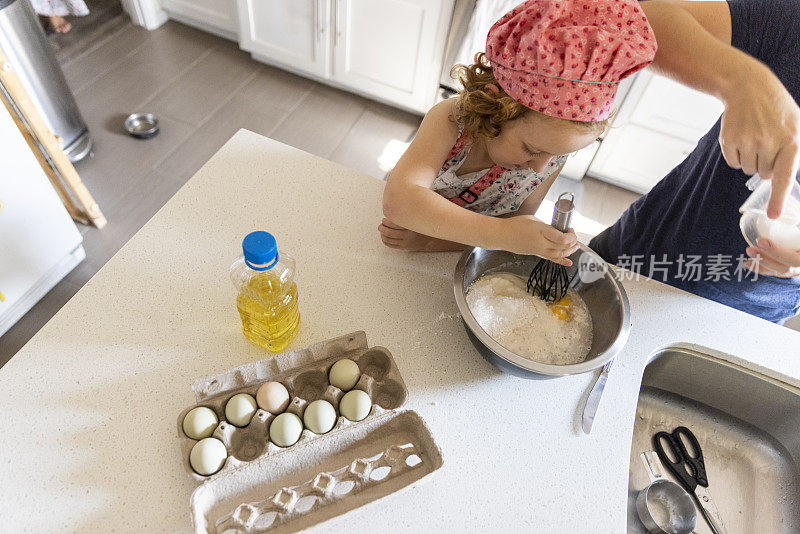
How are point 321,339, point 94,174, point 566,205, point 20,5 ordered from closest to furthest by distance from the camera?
1. point 566,205
2. point 321,339
3. point 20,5
4. point 94,174

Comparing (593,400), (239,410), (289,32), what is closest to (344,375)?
(239,410)

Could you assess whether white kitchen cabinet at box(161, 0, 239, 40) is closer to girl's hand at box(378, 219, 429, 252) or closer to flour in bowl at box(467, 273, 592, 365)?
girl's hand at box(378, 219, 429, 252)

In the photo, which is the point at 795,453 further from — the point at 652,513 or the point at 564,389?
the point at 564,389

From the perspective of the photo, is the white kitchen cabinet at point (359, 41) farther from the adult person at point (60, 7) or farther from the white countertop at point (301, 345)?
the white countertop at point (301, 345)

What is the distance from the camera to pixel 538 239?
78cm

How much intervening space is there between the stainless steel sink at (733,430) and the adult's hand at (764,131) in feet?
1.24

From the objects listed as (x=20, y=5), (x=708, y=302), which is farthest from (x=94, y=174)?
(x=708, y=302)

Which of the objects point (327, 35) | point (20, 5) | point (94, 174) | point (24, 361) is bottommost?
point (94, 174)

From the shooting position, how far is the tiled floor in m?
2.12

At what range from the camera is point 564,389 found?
33.6 inches

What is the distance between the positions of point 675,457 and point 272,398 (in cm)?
76

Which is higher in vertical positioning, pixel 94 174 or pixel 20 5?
pixel 20 5

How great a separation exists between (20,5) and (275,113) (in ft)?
3.42

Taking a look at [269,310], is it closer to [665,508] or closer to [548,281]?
[548,281]
